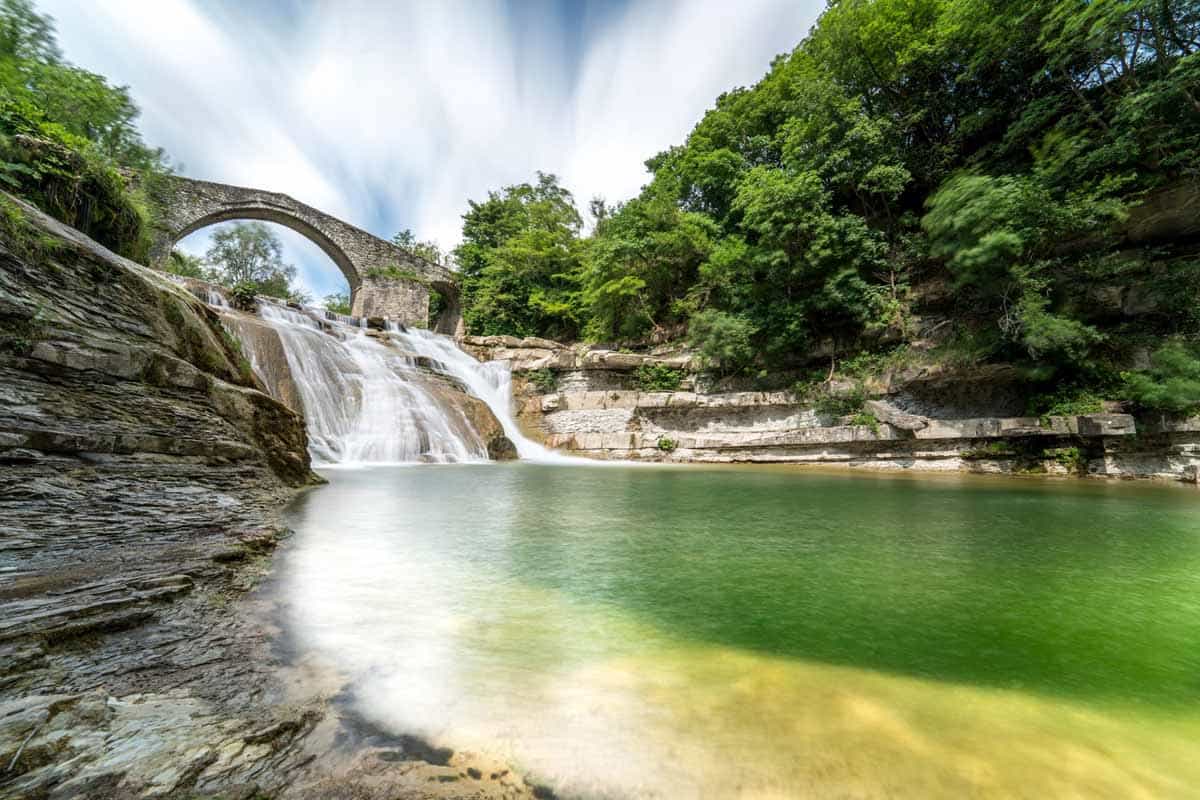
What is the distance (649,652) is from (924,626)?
44.2 inches

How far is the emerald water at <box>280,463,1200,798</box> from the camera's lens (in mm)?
989

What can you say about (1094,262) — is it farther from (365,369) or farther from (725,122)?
(365,369)

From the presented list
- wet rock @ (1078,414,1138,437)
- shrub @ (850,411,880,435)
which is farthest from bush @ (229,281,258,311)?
wet rock @ (1078,414,1138,437)

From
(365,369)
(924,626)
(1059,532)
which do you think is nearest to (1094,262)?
(1059,532)

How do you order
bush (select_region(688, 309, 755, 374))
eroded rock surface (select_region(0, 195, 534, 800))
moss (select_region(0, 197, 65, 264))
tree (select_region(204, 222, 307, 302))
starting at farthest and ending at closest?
tree (select_region(204, 222, 307, 302)) → bush (select_region(688, 309, 755, 374)) → moss (select_region(0, 197, 65, 264)) → eroded rock surface (select_region(0, 195, 534, 800))

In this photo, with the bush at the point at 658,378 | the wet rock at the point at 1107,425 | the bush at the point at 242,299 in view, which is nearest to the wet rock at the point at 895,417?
the wet rock at the point at 1107,425

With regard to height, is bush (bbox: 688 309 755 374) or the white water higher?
bush (bbox: 688 309 755 374)

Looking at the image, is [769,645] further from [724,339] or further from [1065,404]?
[724,339]

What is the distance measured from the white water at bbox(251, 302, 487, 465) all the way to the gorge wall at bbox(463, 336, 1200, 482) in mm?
3709

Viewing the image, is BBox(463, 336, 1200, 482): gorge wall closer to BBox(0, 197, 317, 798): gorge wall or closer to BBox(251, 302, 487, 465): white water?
BBox(251, 302, 487, 465): white water

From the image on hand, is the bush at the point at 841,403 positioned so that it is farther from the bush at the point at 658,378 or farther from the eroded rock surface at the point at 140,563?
the eroded rock surface at the point at 140,563

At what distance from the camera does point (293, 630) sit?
158cm

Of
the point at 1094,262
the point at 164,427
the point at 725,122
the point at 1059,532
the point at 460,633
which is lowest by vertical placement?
the point at 1059,532

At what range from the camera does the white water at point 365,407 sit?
328 inches
